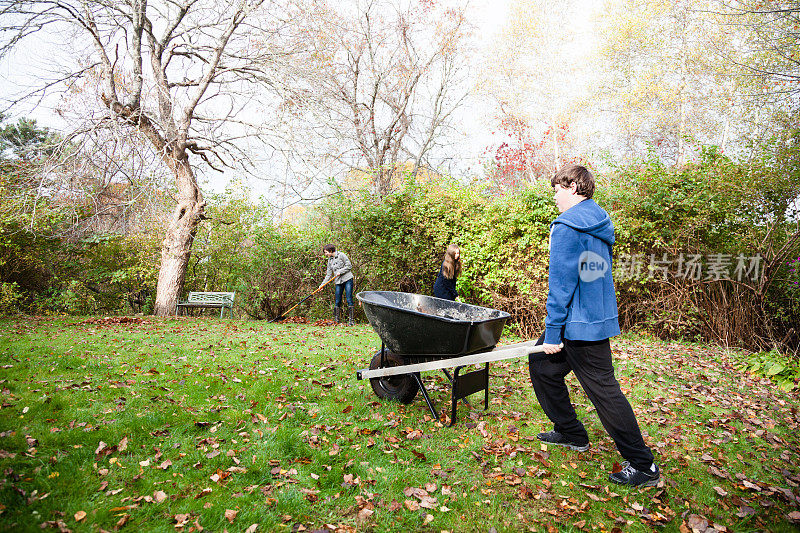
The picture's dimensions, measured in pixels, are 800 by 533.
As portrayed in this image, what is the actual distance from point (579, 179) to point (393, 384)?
97.7 inches

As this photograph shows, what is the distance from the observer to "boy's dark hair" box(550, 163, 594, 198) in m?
2.72

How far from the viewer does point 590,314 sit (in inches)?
101

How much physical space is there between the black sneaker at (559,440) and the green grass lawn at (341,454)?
0.20 ft

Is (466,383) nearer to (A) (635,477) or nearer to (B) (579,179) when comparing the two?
(A) (635,477)

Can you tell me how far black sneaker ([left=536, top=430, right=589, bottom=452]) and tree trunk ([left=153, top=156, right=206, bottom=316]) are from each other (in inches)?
366

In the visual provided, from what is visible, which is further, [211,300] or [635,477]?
[211,300]

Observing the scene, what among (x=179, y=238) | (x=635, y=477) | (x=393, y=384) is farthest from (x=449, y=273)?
(x=179, y=238)

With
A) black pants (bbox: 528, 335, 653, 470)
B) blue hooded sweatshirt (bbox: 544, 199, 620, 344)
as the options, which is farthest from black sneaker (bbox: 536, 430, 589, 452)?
blue hooded sweatshirt (bbox: 544, 199, 620, 344)

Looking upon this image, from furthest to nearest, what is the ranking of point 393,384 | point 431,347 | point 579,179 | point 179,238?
1. point 179,238
2. point 393,384
3. point 431,347
4. point 579,179

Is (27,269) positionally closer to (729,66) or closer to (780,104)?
(780,104)

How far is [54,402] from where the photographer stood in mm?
3355

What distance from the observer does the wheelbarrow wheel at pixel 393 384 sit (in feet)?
12.4

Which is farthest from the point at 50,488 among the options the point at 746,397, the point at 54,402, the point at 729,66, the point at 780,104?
the point at 729,66

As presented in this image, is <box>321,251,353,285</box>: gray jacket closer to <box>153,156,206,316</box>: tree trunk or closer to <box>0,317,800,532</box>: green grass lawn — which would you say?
<box>153,156,206,316</box>: tree trunk
